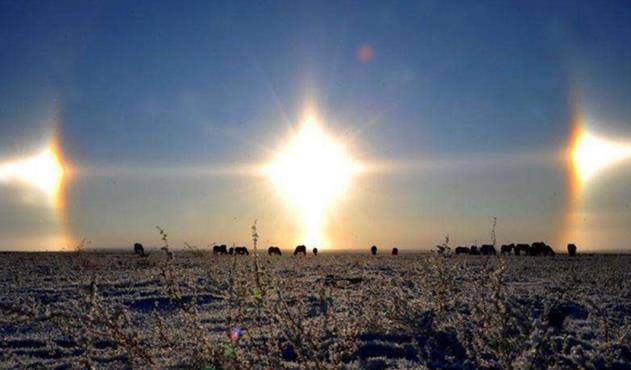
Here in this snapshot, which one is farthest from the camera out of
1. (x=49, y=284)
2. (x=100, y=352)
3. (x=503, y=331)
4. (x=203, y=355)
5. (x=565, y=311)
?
(x=49, y=284)

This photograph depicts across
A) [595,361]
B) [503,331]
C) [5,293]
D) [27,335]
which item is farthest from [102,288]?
[503,331]

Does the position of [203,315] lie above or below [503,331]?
below

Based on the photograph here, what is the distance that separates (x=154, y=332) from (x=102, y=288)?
4213 millimetres

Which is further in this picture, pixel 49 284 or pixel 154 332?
pixel 49 284

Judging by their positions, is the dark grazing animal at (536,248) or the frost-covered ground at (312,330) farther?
the dark grazing animal at (536,248)

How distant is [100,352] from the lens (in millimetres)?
4289

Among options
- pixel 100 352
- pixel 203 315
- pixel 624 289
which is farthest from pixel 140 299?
pixel 624 289

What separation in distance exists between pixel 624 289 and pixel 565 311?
12.3ft

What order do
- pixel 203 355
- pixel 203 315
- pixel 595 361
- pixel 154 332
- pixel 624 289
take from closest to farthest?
pixel 203 355 → pixel 595 361 → pixel 154 332 → pixel 203 315 → pixel 624 289

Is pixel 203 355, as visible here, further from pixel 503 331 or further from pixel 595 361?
pixel 595 361

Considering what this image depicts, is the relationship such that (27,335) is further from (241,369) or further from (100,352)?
(241,369)

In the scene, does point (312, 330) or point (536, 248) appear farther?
point (536, 248)

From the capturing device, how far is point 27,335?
4.93 m

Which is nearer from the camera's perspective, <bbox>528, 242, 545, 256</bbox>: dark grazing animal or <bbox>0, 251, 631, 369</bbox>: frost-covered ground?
<bbox>0, 251, 631, 369</bbox>: frost-covered ground
